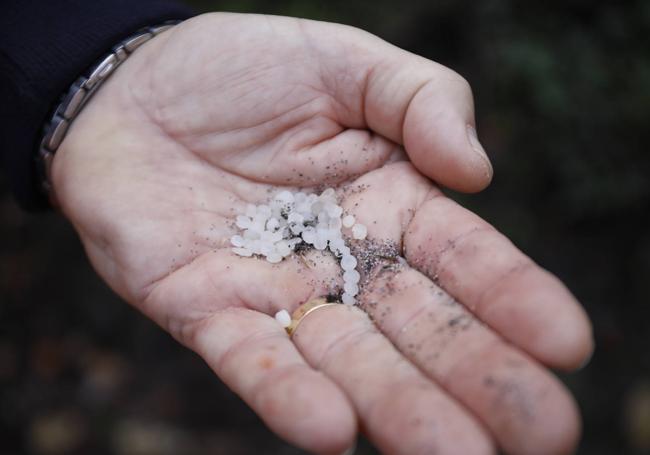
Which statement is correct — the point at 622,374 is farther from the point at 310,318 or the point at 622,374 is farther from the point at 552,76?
the point at 310,318

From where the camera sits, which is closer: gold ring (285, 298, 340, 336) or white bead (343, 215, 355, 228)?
gold ring (285, 298, 340, 336)

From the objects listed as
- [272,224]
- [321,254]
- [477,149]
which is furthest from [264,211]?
[477,149]

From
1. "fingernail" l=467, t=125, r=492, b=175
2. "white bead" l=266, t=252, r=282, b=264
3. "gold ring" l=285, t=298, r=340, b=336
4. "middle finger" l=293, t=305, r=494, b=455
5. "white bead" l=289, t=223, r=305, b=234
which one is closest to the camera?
"middle finger" l=293, t=305, r=494, b=455

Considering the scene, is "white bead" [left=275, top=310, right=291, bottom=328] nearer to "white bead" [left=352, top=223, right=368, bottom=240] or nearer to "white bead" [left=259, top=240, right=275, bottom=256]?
"white bead" [left=259, top=240, right=275, bottom=256]

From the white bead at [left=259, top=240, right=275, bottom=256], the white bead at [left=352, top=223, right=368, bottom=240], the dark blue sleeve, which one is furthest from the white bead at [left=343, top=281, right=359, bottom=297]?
the dark blue sleeve

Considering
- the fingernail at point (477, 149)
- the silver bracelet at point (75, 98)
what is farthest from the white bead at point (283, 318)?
the silver bracelet at point (75, 98)

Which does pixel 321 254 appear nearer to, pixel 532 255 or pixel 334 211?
pixel 334 211

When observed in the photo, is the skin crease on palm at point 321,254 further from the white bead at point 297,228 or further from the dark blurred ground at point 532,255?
the dark blurred ground at point 532,255

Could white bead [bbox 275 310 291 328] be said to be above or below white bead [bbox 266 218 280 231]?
below
